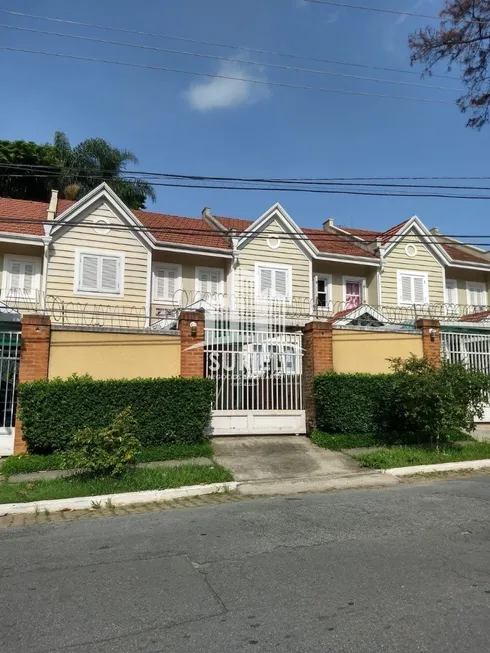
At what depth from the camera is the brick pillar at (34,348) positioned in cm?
1064

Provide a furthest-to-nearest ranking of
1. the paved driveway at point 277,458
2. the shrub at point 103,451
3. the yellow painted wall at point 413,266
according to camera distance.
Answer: the yellow painted wall at point 413,266 < the paved driveway at point 277,458 < the shrub at point 103,451

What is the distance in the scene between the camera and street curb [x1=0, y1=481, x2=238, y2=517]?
7.35 meters

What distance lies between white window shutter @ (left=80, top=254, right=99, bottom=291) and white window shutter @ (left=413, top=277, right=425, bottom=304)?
12.7 metres

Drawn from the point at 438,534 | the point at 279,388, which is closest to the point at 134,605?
the point at 438,534

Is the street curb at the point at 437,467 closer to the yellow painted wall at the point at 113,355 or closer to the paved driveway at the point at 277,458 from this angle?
the paved driveway at the point at 277,458

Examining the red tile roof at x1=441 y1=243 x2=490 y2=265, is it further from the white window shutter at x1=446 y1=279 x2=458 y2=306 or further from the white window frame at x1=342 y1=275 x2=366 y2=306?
the white window frame at x1=342 y1=275 x2=366 y2=306

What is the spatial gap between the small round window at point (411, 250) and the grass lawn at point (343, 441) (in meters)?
12.0

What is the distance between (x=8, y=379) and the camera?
10.7m

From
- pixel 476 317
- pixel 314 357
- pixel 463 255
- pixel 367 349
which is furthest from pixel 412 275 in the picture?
pixel 314 357

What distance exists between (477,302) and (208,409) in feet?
55.7

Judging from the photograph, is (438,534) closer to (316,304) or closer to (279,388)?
(279,388)

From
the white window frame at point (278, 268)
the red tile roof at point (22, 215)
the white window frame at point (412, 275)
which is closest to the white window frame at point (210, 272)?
the white window frame at point (278, 268)

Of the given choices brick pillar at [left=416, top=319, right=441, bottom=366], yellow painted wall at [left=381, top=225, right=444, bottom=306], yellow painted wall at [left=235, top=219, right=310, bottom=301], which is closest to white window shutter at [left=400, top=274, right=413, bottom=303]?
yellow painted wall at [left=381, top=225, right=444, bottom=306]

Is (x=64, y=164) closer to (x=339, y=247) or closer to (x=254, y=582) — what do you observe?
(x=339, y=247)
